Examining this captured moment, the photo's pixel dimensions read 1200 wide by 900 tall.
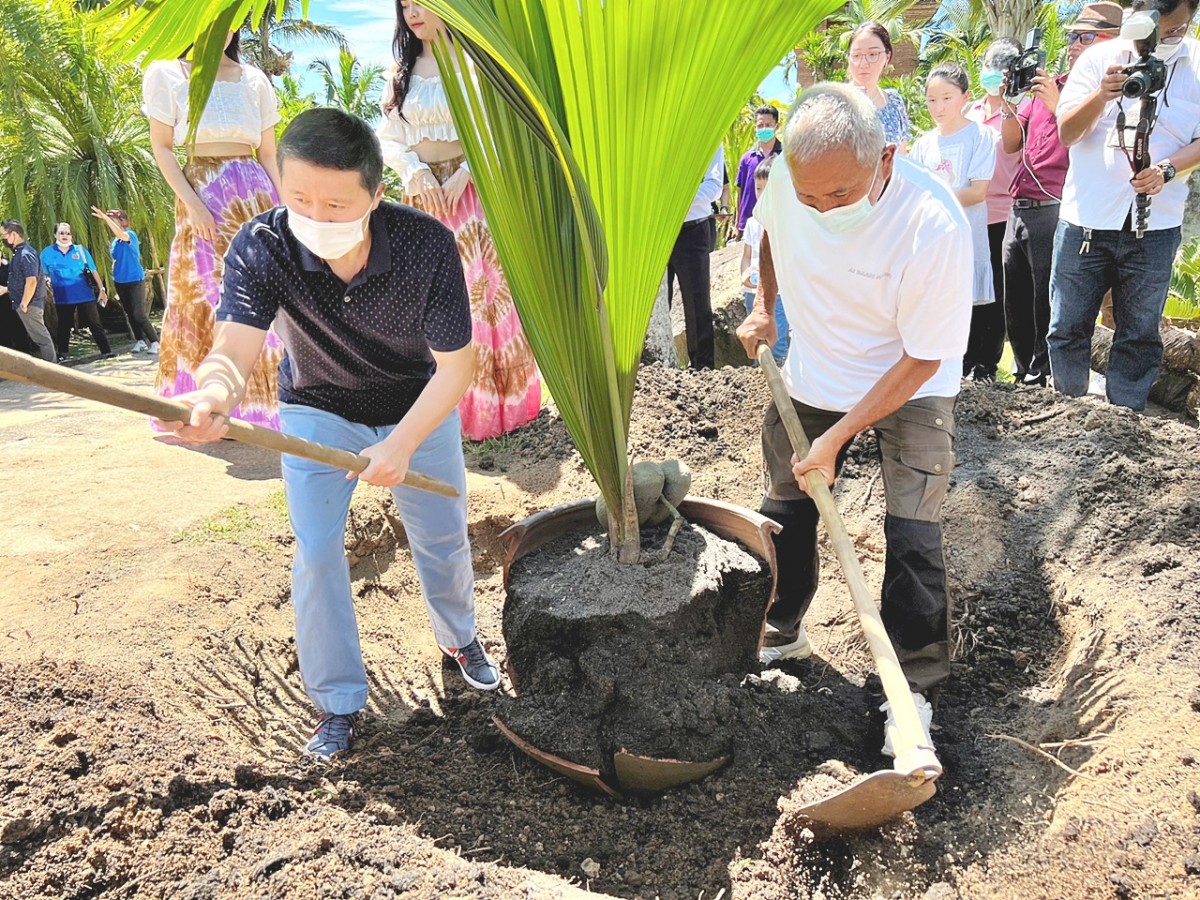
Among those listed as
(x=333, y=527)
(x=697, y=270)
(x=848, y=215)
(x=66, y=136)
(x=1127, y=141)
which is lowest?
(x=333, y=527)

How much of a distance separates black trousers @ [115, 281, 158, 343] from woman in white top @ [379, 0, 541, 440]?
635cm

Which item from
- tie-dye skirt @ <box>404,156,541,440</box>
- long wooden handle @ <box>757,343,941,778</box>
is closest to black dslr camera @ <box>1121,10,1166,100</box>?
long wooden handle @ <box>757,343,941,778</box>

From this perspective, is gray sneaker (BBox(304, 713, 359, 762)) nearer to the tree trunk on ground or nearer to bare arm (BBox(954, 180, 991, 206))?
bare arm (BBox(954, 180, 991, 206))

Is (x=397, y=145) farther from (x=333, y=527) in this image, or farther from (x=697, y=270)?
(x=333, y=527)

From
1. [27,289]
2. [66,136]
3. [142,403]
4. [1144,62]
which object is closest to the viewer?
[142,403]

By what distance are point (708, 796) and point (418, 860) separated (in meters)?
0.70

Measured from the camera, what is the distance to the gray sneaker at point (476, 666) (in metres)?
2.63

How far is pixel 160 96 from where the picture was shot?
141 inches

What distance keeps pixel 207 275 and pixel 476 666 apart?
2.36 m

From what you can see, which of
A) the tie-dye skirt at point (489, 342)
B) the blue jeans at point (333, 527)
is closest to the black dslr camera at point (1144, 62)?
the tie-dye skirt at point (489, 342)

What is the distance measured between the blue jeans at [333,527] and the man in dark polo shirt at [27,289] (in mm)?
7394

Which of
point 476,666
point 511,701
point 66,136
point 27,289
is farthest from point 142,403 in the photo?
point 66,136

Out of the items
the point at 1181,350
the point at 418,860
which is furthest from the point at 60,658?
the point at 1181,350

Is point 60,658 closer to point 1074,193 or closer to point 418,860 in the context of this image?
point 418,860
